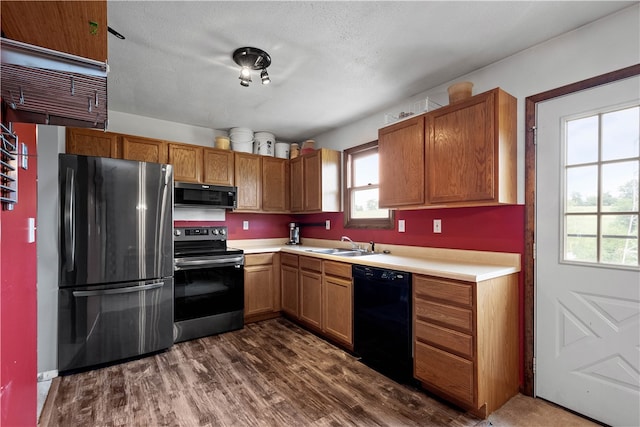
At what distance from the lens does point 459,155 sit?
85.2 inches

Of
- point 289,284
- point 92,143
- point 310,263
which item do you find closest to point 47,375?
point 92,143

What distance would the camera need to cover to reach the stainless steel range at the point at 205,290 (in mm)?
2941

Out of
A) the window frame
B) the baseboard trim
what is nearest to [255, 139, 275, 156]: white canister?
the window frame

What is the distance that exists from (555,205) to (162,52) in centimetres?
294

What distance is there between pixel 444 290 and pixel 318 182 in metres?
2.09

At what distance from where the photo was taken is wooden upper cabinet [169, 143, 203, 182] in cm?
328

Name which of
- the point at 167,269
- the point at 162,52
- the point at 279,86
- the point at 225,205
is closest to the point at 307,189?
the point at 225,205

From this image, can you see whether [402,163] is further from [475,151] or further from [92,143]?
[92,143]

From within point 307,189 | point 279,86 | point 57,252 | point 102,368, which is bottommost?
point 102,368

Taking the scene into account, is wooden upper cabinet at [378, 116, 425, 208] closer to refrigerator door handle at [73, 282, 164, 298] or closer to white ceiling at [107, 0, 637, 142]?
white ceiling at [107, 0, 637, 142]

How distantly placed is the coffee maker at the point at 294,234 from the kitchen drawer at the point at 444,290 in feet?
7.84

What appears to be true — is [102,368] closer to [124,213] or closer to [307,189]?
[124,213]

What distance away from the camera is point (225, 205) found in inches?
139

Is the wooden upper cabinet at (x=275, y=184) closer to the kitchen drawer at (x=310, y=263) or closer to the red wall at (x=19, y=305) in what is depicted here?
the kitchen drawer at (x=310, y=263)
